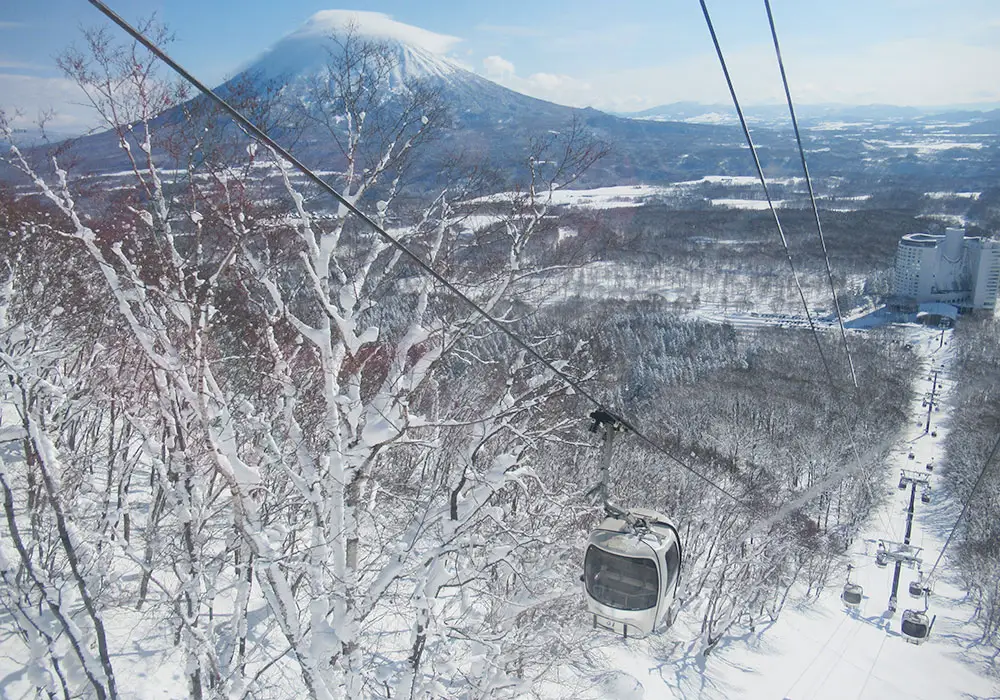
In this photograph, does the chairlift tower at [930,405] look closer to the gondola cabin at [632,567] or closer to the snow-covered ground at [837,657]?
the snow-covered ground at [837,657]

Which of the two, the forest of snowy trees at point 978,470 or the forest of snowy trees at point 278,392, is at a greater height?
the forest of snowy trees at point 278,392

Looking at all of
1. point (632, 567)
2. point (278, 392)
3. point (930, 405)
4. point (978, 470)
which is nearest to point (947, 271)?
point (930, 405)

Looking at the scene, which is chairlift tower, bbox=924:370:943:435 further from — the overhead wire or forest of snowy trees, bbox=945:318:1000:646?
the overhead wire

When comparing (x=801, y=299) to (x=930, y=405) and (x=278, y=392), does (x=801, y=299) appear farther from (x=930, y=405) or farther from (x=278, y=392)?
(x=930, y=405)

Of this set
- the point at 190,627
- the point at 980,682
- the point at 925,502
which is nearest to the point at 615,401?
the point at 980,682

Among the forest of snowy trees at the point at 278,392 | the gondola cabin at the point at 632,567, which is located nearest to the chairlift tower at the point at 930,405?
the forest of snowy trees at the point at 278,392

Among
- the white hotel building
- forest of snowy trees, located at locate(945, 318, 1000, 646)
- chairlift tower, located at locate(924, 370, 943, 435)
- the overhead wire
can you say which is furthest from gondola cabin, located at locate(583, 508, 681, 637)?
the white hotel building

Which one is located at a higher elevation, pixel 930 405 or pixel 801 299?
pixel 801 299
